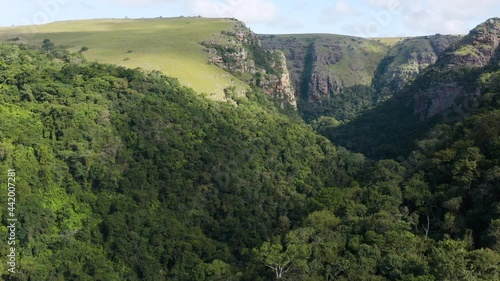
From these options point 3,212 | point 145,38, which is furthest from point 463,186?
point 145,38

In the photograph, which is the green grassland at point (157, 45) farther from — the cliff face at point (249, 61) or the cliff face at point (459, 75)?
the cliff face at point (459, 75)

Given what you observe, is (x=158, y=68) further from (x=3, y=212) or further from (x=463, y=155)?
(x=463, y=155)

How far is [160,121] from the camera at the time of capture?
293ft

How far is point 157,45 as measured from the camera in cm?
13675

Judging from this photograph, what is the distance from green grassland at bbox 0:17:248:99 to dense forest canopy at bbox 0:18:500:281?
12.4 meters

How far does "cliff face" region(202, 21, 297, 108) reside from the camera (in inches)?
5704

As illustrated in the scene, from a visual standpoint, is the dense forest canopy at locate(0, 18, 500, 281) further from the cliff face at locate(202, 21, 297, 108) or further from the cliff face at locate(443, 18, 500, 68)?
the cliff face at locate(443, 18, 500, 68)

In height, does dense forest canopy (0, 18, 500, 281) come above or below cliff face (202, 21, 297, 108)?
below

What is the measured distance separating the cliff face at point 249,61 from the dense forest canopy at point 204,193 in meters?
37.0

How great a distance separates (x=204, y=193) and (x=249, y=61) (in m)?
82.0

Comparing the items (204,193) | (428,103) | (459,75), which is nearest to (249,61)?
(428,103)

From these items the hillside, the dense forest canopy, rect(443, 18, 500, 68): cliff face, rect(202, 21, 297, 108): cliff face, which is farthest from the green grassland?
rect(443, 18, 500, 68): cliff face

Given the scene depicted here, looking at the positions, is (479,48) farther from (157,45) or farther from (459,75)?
(157,45)

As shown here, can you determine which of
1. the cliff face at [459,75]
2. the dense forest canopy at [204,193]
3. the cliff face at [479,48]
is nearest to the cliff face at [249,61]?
the dense forest canopy at [204,193]
